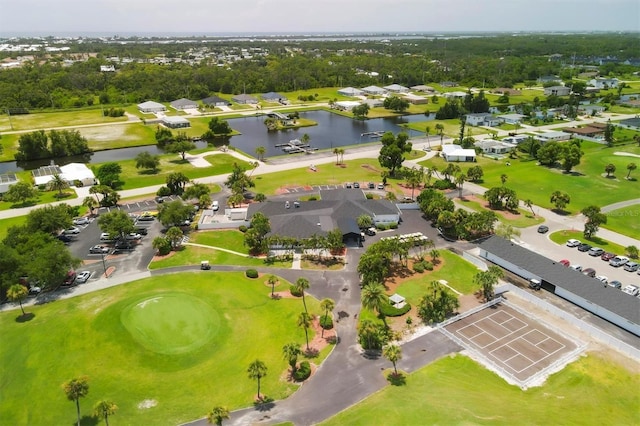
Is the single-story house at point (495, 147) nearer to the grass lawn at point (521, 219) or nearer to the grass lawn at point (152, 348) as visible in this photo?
the grass lawn at point (521, 219)

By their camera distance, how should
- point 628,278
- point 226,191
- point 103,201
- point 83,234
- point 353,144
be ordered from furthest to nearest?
point 353,144 → point 226,191 → point 103,201 → point 83,234 → point 628,278

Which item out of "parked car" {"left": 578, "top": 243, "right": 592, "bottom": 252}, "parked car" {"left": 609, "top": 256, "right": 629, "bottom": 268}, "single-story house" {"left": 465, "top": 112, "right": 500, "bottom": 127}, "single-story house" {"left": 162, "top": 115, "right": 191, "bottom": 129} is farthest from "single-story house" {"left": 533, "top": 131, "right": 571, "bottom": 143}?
"single-story house" {"left": 162, "top": 115, "right": 191, "bottom": 129}

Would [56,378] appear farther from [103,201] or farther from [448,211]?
[448,211]

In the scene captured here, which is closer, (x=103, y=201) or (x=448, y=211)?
(x=448, y=211)

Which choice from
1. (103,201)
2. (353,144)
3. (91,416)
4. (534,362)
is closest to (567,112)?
(353,144)

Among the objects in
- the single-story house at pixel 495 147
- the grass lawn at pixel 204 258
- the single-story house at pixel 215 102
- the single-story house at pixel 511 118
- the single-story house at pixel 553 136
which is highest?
the single-story house at pixel 215 102

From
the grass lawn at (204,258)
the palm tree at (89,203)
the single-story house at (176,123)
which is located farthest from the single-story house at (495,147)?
the palm tree at (89,203)
